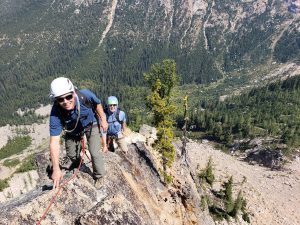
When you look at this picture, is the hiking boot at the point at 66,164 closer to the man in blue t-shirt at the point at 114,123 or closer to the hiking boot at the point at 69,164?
the hiking boot at the point at 69,164

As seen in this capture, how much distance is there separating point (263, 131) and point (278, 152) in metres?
42.7

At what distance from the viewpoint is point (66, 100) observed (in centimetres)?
1083

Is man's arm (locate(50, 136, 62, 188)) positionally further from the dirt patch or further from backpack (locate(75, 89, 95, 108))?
the dirt patch

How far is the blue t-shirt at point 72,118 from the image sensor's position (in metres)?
11.4

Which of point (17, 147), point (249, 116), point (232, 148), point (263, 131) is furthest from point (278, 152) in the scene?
point (17, 147)

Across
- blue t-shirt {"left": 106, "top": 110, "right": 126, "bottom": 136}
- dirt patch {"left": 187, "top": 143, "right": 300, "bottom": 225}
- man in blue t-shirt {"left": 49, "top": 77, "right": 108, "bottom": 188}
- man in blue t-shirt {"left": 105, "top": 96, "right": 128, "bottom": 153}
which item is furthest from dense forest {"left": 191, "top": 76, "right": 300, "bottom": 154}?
man in blue t-shirt {"left": 49, "top": 77, "right": 108, "bottom": 188}

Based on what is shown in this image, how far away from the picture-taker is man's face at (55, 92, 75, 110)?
10756mm

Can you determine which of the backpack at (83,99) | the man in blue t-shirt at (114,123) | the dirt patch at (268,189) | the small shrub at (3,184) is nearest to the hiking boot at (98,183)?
the backpack at (83,99)

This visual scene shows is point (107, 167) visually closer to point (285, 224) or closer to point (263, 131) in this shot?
point (285, 224)

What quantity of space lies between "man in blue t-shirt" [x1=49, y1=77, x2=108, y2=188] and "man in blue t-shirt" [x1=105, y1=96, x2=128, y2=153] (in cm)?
750

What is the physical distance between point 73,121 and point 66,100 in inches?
57.3

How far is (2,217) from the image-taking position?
12.4m

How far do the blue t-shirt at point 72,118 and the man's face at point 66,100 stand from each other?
315 millimetres

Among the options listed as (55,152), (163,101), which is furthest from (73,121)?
(163,101)
